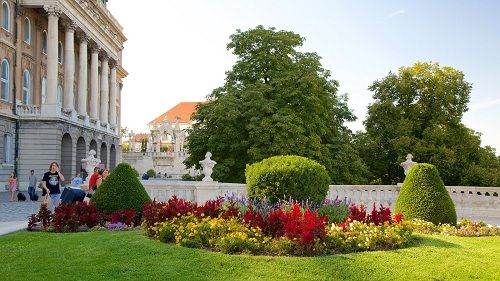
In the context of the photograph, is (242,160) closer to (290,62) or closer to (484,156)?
(290,62)

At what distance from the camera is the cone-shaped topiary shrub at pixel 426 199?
49.2 ft

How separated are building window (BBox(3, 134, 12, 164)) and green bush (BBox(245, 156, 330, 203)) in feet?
99.2

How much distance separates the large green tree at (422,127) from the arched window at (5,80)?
2541 cm

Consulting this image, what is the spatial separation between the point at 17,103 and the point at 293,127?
A: 21.5 meters

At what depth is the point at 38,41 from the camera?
44844 mm

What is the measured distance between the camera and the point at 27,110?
41094 millimetres

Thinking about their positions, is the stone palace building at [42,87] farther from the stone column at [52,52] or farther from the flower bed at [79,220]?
the flower bed at [79,220]

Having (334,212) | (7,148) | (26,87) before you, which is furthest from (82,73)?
(334,212)

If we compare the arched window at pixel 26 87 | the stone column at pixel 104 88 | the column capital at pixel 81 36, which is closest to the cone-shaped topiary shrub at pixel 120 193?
the arched window at pixel 26 87

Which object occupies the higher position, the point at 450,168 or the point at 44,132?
the point at 44,132

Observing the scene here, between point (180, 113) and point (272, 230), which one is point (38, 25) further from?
point (180, 113)

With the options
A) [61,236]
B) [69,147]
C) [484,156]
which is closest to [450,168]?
[484,156]

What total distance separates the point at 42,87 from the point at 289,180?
122ft

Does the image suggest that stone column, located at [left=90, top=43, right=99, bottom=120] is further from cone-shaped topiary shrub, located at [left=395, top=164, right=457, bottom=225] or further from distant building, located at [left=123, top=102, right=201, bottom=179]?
cone-shaped topiary shrub, located at [left=395, top=164, right=457, bottom=225]
